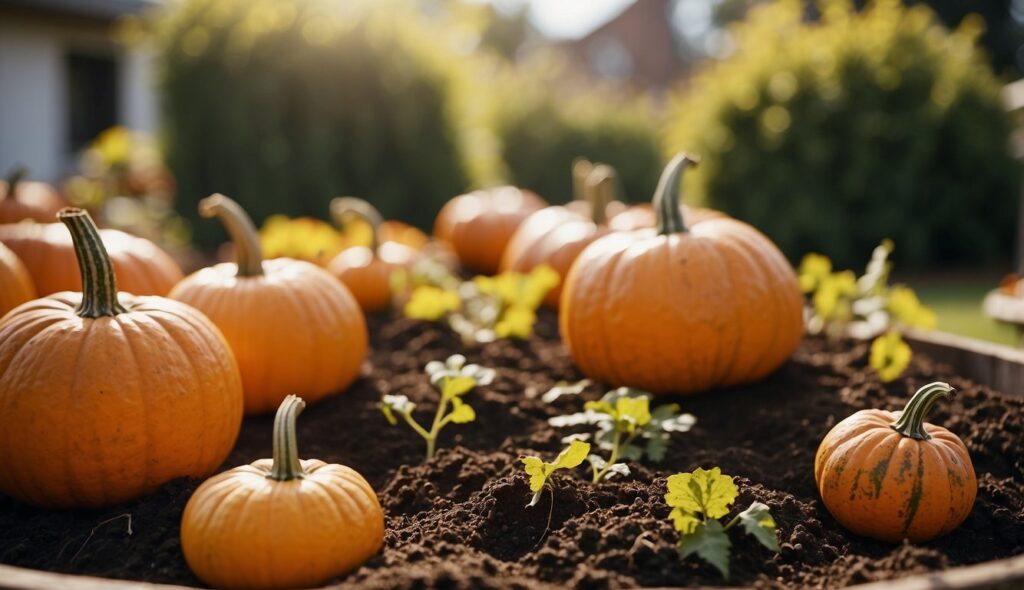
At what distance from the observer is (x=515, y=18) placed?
4250 cm

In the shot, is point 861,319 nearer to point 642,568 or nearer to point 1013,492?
point 1013,492

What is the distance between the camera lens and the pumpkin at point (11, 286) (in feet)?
9.53

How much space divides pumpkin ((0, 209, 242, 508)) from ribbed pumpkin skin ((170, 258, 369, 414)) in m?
0.61

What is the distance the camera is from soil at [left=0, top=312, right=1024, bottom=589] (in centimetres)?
190

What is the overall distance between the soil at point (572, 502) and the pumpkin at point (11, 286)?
78 centimetres

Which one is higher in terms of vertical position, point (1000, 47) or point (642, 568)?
point (1000, 47)

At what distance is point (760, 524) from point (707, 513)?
0.38ft

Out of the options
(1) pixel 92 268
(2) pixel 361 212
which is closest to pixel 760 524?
(1) pixel 92 268

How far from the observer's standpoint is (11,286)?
2922 millimetres

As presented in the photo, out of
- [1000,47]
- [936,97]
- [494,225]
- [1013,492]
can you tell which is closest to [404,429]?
[1013,492]

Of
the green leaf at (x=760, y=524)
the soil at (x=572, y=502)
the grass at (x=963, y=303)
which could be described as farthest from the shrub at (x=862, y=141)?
the green leaf at (x=760, y=524)

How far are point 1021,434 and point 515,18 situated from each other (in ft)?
139

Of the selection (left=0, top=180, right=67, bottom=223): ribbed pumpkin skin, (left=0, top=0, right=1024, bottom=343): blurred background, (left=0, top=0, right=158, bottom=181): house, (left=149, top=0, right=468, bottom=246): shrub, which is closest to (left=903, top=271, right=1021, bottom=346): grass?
(left=0, top=0, right=1024, bottom=343): blurred background

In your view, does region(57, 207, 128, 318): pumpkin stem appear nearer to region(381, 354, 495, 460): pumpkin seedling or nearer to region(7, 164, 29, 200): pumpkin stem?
region(381, 354, 495, 460): pumpkin seedling
